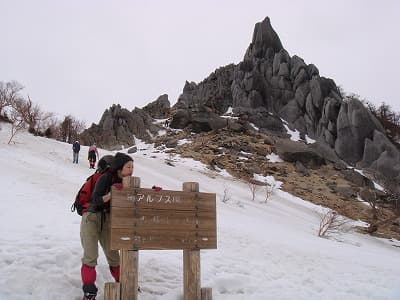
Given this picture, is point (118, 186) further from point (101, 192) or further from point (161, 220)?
point (161, 220)

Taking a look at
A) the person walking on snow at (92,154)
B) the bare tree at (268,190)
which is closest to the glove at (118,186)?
the person walking on snow at (92,154)

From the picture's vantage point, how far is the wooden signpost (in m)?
4.40

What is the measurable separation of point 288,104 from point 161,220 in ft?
197

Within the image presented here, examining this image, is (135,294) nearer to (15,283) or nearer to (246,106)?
(15,283)

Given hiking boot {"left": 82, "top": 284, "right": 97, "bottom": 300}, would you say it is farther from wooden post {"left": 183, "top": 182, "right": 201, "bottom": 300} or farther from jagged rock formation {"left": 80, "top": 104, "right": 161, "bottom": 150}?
jagged rock formation {"left": 80, "top": 104, "right": 161, "bottom": 150}

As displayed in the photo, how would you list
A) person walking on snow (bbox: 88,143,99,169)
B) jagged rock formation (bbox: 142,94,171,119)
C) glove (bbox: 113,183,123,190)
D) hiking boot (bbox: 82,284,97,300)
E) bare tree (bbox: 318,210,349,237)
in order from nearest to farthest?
1. hiking boot (bbox: 82,284,97,300)
2. glove (bbox: 113,183,123,190)
3. bare tree (bbox: 318,210,349,237)
4. person walking on snow (bbox: 88,143,99,169)
5. jagged rock formation (bbox: 142,94,171,119)

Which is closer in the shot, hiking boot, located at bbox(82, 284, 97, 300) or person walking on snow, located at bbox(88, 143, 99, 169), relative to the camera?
hiking boot, located at bbox(82, 284, 97, 300)

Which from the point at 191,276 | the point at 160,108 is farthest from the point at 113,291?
the point at 160,108

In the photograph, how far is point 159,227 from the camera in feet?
15.4

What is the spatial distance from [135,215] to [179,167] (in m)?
25.6

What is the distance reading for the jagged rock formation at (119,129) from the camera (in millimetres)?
50250

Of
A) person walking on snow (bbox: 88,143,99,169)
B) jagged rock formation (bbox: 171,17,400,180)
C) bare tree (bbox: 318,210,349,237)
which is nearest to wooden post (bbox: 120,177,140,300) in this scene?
bare tree (bbox: 318,210,349,237)

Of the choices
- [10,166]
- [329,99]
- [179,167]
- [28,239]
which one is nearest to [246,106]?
[329,99]

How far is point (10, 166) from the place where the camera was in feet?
59.4
